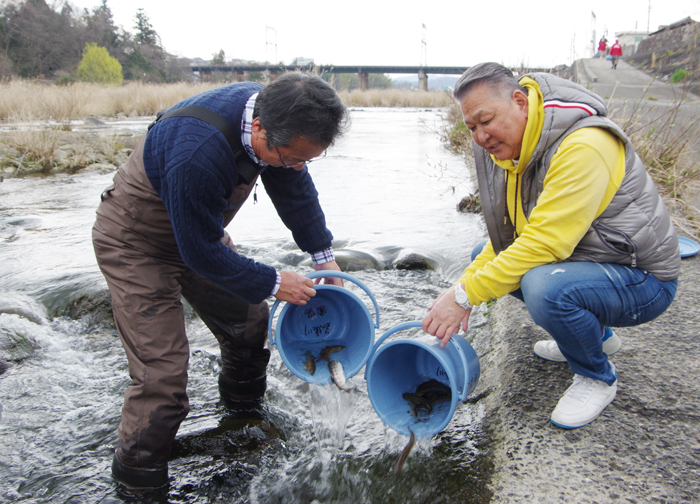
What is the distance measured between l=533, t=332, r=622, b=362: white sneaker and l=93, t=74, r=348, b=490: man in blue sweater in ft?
3.94

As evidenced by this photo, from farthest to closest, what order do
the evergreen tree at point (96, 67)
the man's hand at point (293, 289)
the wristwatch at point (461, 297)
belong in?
the evergreen tree at point (96, 67) < the man's hand at point (293, 289) < the wristwatch at point (461, 297)

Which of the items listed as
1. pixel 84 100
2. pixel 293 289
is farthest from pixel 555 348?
pixel 84 100

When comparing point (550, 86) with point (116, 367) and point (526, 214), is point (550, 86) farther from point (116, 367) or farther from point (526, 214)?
point (116, 367)

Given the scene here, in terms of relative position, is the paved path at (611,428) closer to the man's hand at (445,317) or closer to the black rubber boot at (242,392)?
the man's hand at (445,317)

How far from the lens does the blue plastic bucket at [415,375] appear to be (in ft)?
6.45

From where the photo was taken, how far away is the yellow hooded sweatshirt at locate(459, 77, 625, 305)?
1784 millimetres

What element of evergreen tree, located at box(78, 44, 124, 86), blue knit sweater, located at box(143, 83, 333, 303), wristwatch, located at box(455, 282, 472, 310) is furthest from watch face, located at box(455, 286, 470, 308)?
evergreen tree, located at box(78, 44, 124, 86)

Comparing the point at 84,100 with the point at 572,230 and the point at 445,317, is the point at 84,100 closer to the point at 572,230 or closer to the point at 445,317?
the point at 445,317

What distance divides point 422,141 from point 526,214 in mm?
11883

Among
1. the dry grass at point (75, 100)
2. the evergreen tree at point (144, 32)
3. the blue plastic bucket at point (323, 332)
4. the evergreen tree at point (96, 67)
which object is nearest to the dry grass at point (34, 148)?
the dry grass at point (75, 100)

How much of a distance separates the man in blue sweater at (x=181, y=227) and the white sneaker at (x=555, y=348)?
1.20 metres

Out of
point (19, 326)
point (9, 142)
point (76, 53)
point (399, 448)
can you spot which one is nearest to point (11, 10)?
point (76, 53)

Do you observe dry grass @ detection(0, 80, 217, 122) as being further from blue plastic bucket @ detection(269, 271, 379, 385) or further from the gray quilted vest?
the gray quilted vest

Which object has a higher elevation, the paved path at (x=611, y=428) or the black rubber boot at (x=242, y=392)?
the paved path at (x=611, y=428)
